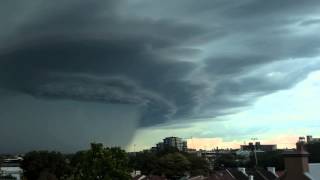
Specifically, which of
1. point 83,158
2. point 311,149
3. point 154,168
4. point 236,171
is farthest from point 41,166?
point 83,158

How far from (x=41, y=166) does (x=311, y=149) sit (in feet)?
291

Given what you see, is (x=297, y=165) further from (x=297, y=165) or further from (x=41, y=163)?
(x=41, y=163)

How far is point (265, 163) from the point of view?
19638 centimetres

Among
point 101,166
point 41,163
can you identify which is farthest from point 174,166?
point 101,166

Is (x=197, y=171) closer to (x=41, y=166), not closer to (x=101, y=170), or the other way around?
(x=41, y=166)

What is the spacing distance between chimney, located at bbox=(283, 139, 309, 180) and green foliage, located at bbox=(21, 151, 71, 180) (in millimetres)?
130382

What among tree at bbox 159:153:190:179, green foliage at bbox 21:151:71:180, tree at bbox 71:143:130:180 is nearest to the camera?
tree at bbox 71:143:130:180

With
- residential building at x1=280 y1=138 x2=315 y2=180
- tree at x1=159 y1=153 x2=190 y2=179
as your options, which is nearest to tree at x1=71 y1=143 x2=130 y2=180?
residential building at x1=280 y1=138 x2=315 y2=180

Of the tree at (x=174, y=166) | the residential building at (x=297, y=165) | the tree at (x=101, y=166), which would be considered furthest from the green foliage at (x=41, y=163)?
the residential building at (x=297, y=165)

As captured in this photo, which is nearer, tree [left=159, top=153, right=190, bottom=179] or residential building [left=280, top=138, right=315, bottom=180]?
residential building [left=280, top=138, right=315, bottom=180]

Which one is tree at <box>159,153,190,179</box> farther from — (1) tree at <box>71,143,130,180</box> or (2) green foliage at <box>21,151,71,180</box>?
(1) tree at <box>71,143,130,180</box>

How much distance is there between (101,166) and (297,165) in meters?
18.3

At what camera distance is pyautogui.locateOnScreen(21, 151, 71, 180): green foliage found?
177625mm

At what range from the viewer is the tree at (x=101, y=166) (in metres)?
49.1
